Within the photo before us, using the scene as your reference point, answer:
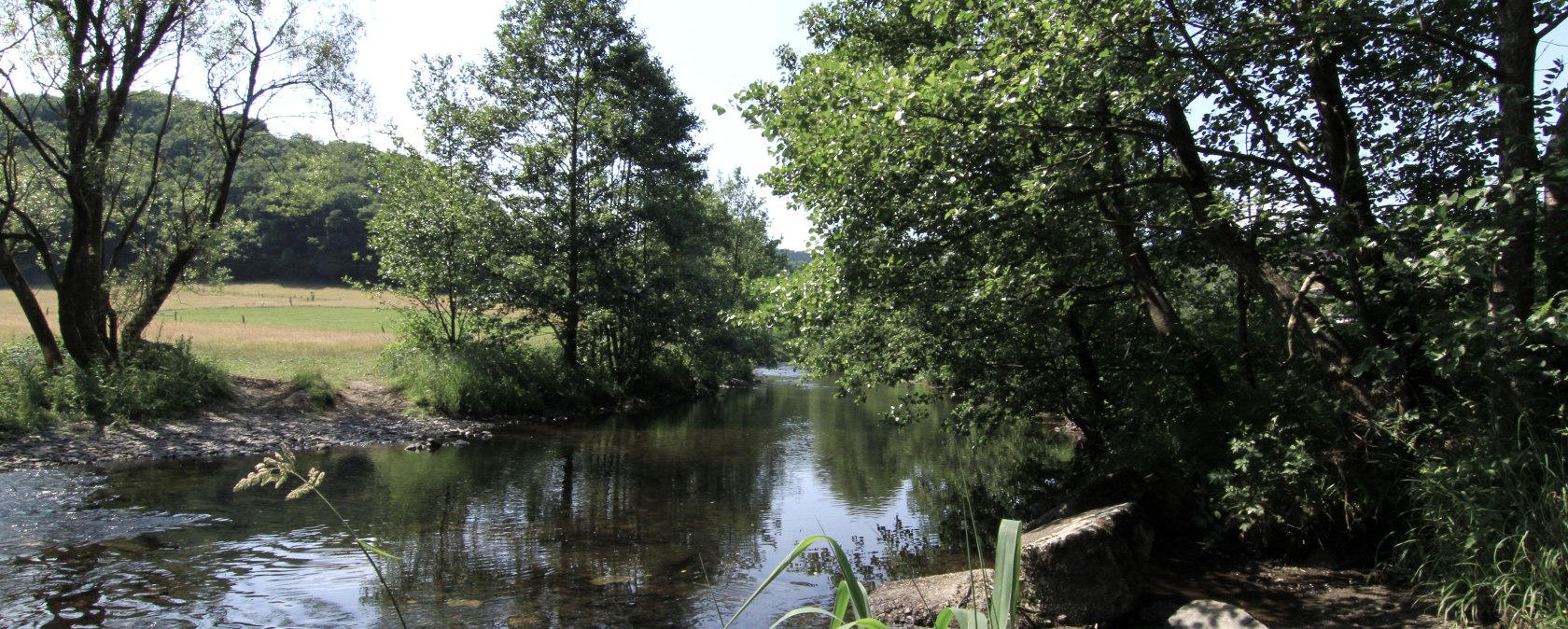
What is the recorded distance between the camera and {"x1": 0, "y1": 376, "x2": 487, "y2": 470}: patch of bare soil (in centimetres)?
1466

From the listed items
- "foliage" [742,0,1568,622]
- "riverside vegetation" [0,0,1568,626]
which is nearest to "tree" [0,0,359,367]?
"riverside vegetation" [0,0,1568,626]

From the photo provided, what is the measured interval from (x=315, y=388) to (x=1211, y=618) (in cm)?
2003

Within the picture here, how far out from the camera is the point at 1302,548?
8.71 metres

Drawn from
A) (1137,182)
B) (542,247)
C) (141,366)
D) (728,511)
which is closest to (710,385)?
(542,247)

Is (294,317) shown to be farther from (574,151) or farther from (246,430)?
(246,430)

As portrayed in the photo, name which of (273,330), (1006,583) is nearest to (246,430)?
(1006,583)

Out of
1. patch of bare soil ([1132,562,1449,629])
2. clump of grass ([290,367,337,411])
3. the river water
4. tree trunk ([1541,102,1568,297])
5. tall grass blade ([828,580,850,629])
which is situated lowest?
the river water

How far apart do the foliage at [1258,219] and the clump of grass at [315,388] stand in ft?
46.8

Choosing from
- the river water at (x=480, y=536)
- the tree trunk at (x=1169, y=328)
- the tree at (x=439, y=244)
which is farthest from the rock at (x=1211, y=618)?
the tree at (x=439, y=244)

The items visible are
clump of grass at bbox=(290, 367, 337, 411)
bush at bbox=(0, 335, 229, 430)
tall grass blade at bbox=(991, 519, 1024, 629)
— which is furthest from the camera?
clump of grass at bbox=(290, 367, 337, 411)

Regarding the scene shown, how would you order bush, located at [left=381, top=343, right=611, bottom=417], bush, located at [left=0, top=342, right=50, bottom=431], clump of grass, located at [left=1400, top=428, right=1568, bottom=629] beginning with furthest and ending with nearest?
bush, located at [left=381, top=343, right=611, bottom=417] < bush, located at [left=0, top=342, right=50, bottom=431] < clump of grass, located at [left=1400, top=428, right=1568, bottom=629]

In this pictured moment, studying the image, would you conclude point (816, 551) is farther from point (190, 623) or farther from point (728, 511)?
point (190, 623)

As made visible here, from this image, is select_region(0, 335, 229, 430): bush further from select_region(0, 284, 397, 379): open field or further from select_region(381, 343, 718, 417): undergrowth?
select_region(381, 343, 718, 417): undergrowth

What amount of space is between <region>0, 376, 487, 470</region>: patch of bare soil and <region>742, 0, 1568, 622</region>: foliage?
11.8m
